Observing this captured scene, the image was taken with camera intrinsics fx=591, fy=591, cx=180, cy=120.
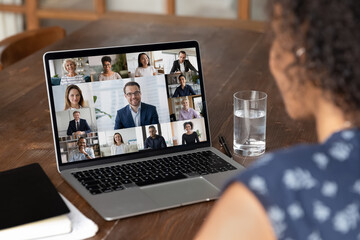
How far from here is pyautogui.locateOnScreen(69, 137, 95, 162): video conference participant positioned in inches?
52.9

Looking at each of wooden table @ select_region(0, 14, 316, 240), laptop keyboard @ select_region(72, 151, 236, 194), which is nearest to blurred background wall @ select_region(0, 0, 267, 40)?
wooden table @ select_region(0, 14, 316, 240)

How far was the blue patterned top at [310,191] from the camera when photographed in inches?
27.5

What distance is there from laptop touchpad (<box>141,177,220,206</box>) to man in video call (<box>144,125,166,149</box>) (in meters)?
0.15

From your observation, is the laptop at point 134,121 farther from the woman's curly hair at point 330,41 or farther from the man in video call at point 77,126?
the woman's curly hair at point 330,41

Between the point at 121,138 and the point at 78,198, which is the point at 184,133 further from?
the point at 78,198

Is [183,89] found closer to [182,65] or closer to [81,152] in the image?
[182,65]

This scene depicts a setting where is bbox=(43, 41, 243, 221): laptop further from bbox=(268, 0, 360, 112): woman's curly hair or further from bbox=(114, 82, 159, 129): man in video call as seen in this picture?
bbox=(268, 0, 360, 112): woman's curly hair

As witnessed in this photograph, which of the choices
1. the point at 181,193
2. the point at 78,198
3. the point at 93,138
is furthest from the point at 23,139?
the point at 181,193

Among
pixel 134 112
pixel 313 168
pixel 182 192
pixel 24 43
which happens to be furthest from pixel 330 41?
pixel 24 43

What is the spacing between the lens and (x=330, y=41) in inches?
29.2

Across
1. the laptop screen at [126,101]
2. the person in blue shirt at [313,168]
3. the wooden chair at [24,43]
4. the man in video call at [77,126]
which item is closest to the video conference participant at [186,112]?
the laptop screen at [126,101]

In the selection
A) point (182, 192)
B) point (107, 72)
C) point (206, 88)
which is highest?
point (107, 72)

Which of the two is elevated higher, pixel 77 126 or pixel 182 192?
pixel 77 126

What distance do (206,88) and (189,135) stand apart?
1.64 ft
